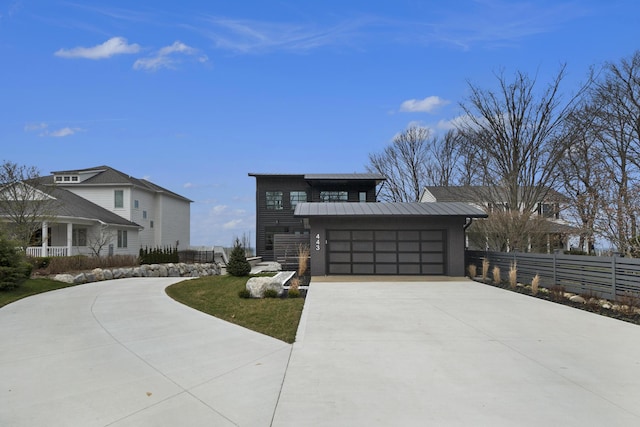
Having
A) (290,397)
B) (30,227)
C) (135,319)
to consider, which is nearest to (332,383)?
(290,397)

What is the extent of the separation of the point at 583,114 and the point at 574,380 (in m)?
22.0

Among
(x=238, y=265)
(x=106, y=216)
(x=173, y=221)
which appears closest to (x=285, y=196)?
(x=173, y=221)

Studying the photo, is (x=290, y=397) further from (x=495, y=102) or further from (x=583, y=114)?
(x=583, y=114)

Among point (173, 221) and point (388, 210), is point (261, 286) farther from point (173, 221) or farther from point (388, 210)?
point (173, 221)

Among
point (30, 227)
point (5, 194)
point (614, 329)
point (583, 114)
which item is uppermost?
point (583, 114)

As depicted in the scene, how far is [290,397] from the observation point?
435cm

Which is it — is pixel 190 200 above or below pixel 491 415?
above

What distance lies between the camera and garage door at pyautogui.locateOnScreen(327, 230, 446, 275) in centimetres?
1820

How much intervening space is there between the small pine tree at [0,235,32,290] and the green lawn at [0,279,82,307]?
0.23m

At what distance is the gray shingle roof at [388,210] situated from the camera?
56.9 ft

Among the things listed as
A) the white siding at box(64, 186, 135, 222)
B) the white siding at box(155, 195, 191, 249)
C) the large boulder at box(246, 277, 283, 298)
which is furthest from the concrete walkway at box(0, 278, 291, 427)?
the white siding at box(155, 195, 191, 249)

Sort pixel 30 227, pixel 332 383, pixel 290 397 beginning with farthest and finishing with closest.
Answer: pixel 30 227 < pixel 332 383 < pixel 290 397

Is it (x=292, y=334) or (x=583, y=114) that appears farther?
(x=583, y=114)

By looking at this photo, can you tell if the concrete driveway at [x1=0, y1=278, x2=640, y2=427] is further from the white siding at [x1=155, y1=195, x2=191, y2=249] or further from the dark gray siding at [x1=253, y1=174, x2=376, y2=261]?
the white siding at [x1=155, y1=195, x2=191, y2=249]
